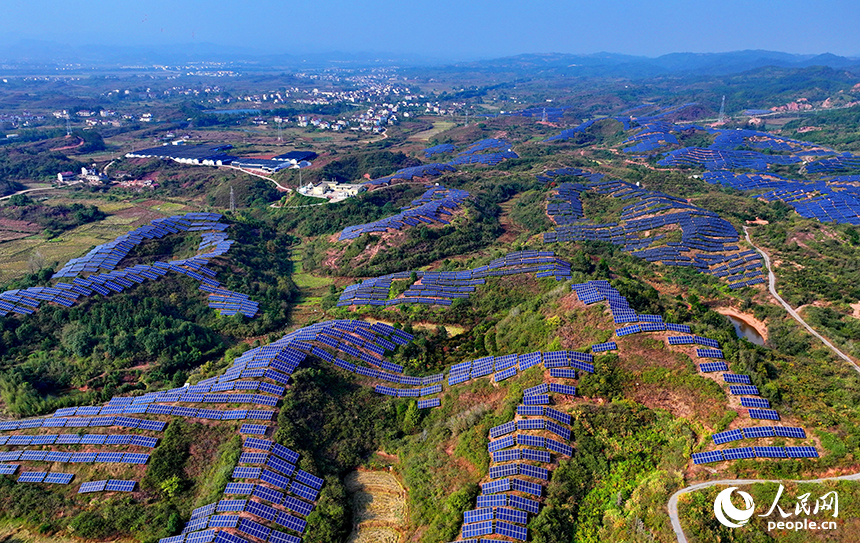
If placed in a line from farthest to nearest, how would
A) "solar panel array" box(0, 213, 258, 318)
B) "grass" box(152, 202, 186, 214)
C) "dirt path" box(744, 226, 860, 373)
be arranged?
"grass" box(152, 202, 186, 214)
"solar panel array" box(0, 213, 258, 318)
"dirt path" box(744, 226, 860, 373)

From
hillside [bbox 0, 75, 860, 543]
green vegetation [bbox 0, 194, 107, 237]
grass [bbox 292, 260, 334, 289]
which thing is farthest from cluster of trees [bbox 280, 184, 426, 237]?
green vegetation [bbox 0, 194, 107, 237]

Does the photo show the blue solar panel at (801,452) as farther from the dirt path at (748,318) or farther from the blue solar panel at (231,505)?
the dirt path at (748,318)

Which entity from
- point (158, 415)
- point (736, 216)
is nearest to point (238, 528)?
point (158, 415)

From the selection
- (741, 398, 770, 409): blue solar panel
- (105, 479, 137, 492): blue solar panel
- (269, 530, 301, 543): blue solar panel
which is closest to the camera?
(269, 530, 301, 543): blue solar panel

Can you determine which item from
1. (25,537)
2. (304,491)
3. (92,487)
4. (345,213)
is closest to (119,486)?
(92,487)

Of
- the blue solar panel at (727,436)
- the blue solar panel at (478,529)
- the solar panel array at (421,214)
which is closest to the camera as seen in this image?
the blue solar panel at (478,529)

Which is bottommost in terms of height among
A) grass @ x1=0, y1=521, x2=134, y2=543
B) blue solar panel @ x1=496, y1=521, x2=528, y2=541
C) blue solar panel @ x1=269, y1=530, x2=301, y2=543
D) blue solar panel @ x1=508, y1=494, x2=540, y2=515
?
grass @ x1=0, y1=521, x2=134, y2=543

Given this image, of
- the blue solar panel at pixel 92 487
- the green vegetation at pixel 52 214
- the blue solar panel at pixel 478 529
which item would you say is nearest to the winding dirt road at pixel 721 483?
the blue solar panel at pixel 478 529

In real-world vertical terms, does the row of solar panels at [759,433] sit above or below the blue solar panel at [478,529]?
above

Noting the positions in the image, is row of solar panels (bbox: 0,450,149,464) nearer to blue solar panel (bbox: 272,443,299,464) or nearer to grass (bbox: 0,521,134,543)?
grass (bbox: 0,521,134,543)

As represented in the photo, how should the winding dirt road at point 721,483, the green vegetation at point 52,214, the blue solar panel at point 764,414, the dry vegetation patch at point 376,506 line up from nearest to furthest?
the winding dirt road at point 721,483, the dry vegetation patch at point 376,506, the blue solar panel at point 764,414, the green vegetation at point 52,214
